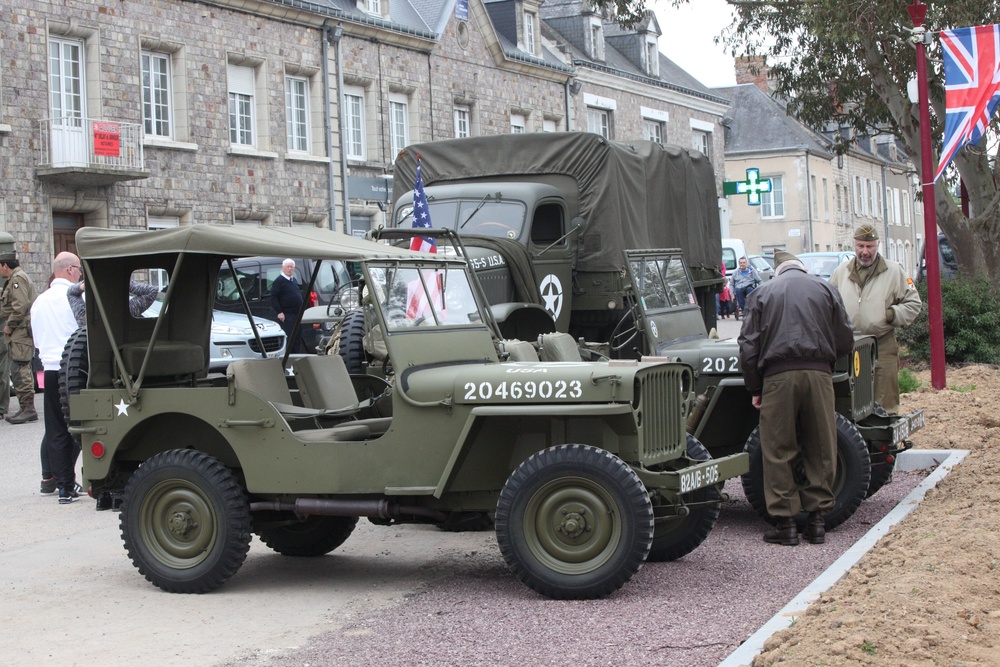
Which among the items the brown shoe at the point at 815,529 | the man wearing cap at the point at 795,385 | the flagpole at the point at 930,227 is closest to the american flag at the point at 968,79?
the flagpole at the point at 930,227

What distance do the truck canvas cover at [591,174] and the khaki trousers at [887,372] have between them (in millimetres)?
2863

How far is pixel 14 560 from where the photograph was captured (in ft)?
28.3

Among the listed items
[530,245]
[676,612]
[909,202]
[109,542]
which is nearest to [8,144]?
[530,245]

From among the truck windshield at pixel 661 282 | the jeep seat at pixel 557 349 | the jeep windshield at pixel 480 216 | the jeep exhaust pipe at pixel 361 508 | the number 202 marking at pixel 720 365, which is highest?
the jeep windshield at pixel 480 216

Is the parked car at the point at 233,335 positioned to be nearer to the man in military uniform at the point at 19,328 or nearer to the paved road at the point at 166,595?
the man in military uniform at the point at 19,328

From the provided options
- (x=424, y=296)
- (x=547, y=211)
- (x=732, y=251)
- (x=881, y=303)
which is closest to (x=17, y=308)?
(x=547, y=211)

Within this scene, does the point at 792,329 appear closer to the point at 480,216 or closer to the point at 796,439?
the point at 796,439

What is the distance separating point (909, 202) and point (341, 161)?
5947cm

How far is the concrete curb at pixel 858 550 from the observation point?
5.58 meters

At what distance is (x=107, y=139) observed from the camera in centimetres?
2628

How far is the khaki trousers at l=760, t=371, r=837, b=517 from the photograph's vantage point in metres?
8.42

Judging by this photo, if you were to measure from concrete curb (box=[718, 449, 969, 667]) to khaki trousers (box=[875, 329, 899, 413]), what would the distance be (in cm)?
51

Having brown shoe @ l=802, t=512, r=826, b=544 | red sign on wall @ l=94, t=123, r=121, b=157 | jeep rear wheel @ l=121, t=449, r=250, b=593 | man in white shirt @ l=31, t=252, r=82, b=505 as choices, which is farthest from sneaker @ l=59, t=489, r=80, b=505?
red sign on wall @ l=94, t=123, r=121, b=157

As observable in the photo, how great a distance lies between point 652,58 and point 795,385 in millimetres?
43503
